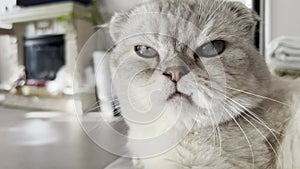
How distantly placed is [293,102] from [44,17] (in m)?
0.48

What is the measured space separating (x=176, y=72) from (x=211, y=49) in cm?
9

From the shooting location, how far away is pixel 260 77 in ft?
1.91

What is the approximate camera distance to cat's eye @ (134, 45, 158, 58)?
535mm

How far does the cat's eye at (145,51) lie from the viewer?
21.1 inches

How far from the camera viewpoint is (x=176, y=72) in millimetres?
496

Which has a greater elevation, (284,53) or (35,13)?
(35,13)

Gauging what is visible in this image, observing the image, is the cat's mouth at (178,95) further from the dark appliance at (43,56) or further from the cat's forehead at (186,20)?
the dark appliance at (43,56)

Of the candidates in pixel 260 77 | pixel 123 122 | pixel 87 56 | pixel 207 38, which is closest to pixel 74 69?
pixel 87 56

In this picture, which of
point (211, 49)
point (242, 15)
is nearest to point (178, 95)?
point (211, 49)

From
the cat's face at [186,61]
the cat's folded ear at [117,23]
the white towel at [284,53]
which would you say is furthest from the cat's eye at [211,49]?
the white towel at [284,53]

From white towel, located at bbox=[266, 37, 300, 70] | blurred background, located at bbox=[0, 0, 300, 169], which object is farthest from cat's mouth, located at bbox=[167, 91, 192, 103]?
white towel, located at bbox=[266, 37, 300, 70]

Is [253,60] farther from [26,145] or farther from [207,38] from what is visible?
[26,145]

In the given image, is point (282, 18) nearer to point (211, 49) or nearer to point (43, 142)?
point (211, 49)

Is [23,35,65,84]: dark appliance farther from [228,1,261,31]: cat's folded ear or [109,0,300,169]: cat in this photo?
[228,1,261,31]: cat's folded ear
